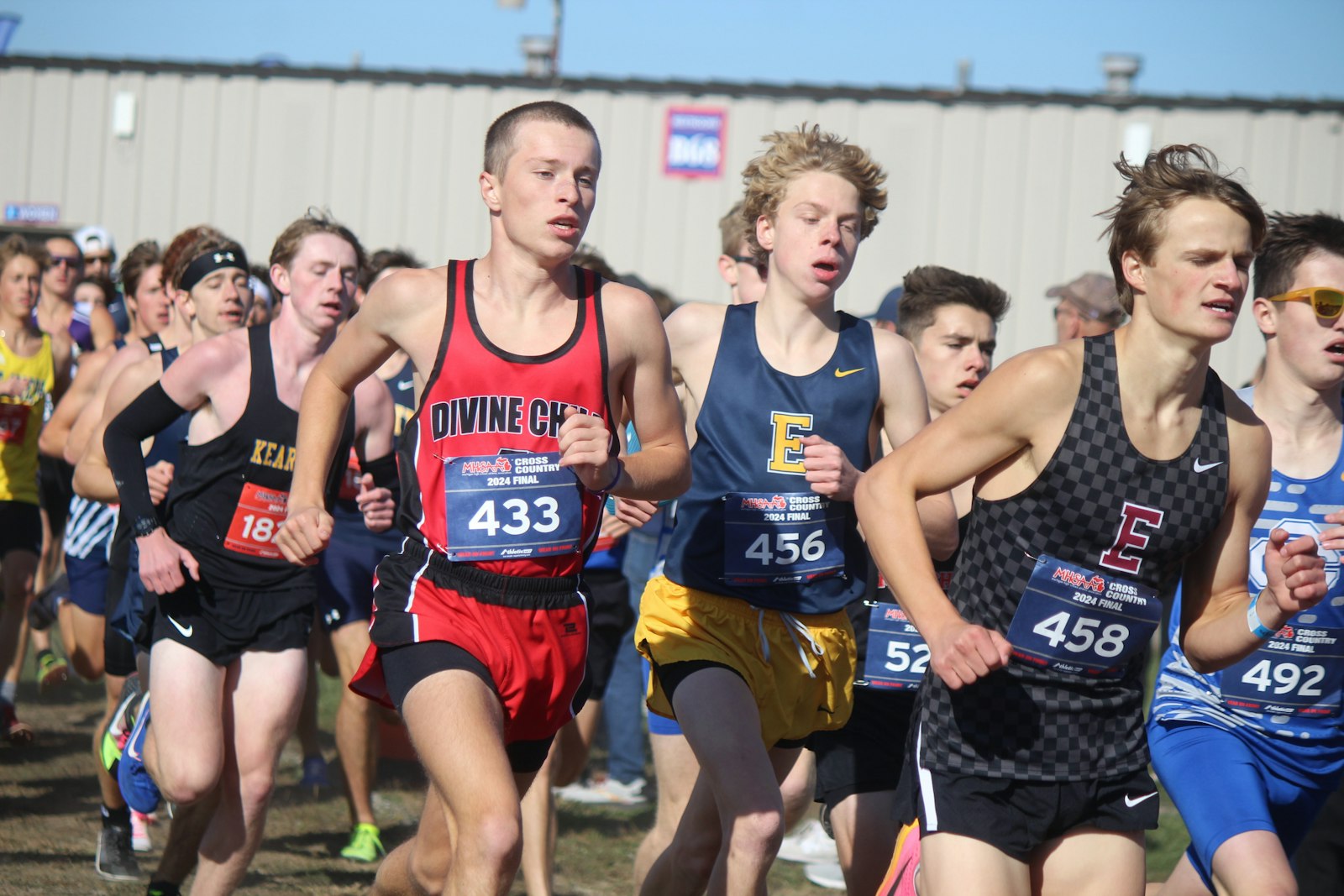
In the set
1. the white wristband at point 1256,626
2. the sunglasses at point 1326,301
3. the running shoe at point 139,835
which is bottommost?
the running shoe at point 139,835

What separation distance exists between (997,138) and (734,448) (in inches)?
408

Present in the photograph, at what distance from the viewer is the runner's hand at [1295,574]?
119 inches

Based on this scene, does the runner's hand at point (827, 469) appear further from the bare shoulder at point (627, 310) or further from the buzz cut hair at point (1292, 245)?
the buzz cut hair at point (1292, 245)

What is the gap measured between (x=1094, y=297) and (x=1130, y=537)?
421 cm

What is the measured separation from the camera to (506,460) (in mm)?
3561

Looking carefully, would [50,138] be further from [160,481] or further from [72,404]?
[160,481]

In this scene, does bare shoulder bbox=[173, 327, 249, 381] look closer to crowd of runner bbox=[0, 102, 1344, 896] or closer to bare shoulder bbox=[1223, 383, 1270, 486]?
crowd of runner bbox=[0, 102, 1344, 896]

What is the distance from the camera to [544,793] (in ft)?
17.1

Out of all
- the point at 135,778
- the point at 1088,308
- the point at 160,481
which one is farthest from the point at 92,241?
the point at 1088,308

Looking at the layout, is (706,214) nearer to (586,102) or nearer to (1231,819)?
(586,102)

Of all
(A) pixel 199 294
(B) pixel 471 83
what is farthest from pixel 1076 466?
(B) pixel 471 83

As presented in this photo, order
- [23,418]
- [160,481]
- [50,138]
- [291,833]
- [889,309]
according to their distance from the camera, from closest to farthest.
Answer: [160,481]
[889,309]
[291,833]
[23,418]
[50,138]

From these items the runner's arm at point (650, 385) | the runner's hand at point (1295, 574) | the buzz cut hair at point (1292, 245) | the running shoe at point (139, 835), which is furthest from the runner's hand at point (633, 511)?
the running shoe at point (139, 835)

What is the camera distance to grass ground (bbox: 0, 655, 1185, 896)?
562cm
